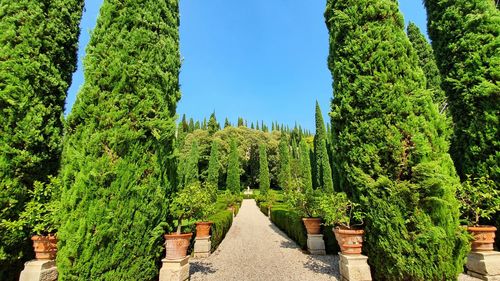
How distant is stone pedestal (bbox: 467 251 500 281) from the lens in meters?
3.99

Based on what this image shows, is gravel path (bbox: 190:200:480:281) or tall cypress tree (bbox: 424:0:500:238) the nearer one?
tall cypress tree (bbox: 424:0:500:238)

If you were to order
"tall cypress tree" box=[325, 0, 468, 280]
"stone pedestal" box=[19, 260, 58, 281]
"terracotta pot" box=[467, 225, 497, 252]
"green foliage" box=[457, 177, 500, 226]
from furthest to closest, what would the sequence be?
"green foliage" box=[457, 177, 500, 226] → "terracotta pot" box=[467, 225, 497, 252] → "stone pedestal" box=[19, 260, 58, 281] → "tall cypress tree" box=[325, 0, 468, 280]

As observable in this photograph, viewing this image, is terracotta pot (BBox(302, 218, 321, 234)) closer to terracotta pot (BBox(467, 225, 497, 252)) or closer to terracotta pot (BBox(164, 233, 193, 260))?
terracotta pot (BBox(467, 225, 497, 252))

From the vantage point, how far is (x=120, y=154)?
143 inches

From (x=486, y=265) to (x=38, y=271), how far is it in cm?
738

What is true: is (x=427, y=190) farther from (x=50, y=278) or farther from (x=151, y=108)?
(x=50, y=278)

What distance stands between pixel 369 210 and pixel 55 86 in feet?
20.7

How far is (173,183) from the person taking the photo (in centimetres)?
443

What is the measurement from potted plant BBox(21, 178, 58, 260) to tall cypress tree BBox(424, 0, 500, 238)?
7885 millimetres

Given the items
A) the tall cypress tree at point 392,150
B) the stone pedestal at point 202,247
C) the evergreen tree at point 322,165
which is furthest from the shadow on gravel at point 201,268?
the evergreen tree at point 322,165

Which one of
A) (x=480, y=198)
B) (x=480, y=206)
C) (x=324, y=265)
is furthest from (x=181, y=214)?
(x=480, y=206)

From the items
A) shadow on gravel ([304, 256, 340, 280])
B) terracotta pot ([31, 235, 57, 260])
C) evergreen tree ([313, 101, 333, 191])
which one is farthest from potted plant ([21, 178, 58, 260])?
evergreen tree ([313, 101, 333, 191])

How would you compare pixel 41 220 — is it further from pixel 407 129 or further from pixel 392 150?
pixel 407 129

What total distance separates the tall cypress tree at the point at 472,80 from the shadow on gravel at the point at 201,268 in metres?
5.98
